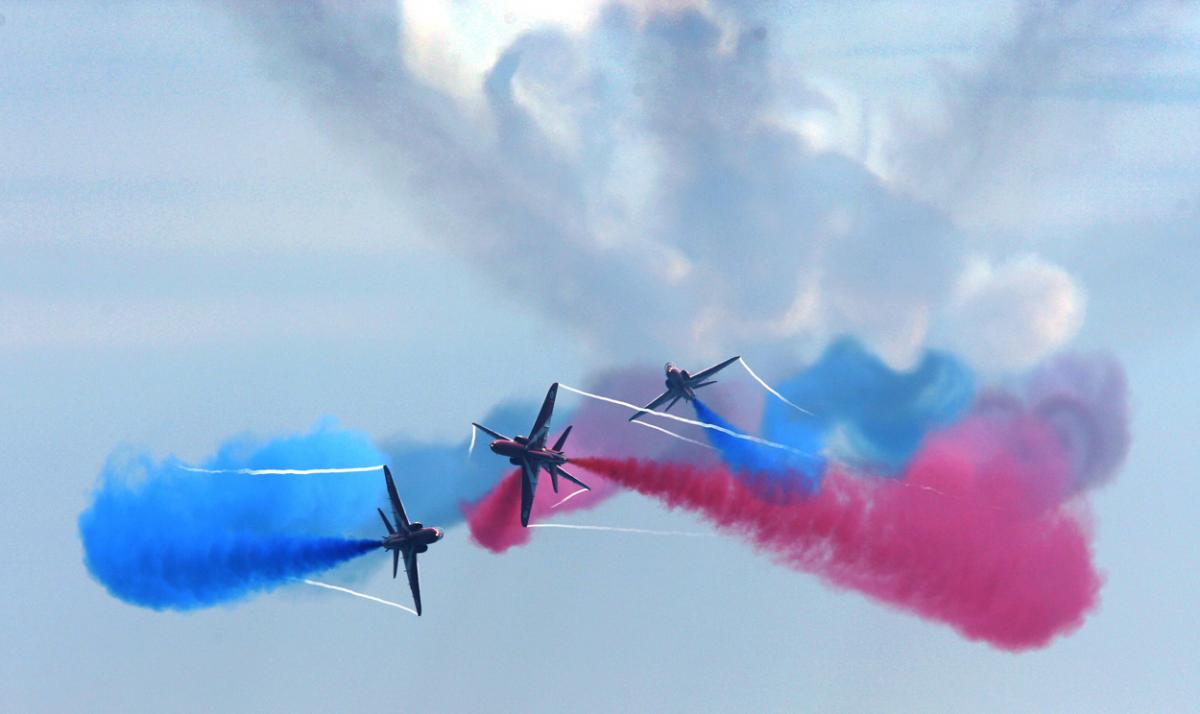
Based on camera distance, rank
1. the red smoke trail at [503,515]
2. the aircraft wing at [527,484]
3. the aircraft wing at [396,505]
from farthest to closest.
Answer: the red smoke trail at [503,515] → the aircraft wing at [527,484] → the aircraft wing at [396,505]

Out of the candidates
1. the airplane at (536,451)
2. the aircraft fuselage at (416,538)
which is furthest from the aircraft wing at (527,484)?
the aircraft fuselage at (416,538)

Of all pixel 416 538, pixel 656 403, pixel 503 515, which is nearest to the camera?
pixel 416 538

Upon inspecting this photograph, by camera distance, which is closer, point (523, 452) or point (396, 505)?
point (396, 505)

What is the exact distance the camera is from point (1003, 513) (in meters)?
95.9

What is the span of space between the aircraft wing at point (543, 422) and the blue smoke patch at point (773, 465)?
7884 mm

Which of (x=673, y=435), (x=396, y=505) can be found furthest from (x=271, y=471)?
(x=673, y=435)

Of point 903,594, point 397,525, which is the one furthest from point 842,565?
point 397,525

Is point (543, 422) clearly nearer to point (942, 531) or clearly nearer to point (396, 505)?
point (396, 505)

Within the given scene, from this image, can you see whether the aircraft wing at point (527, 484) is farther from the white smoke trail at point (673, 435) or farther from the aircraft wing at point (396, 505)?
the white smoke trail at point (673, 435)

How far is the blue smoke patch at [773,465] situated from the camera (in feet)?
310

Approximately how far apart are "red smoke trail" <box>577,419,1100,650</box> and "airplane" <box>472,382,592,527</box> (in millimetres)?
1727

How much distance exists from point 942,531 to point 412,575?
2108 cm

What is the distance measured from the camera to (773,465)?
95188 mm

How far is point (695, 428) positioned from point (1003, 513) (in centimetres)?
1287
